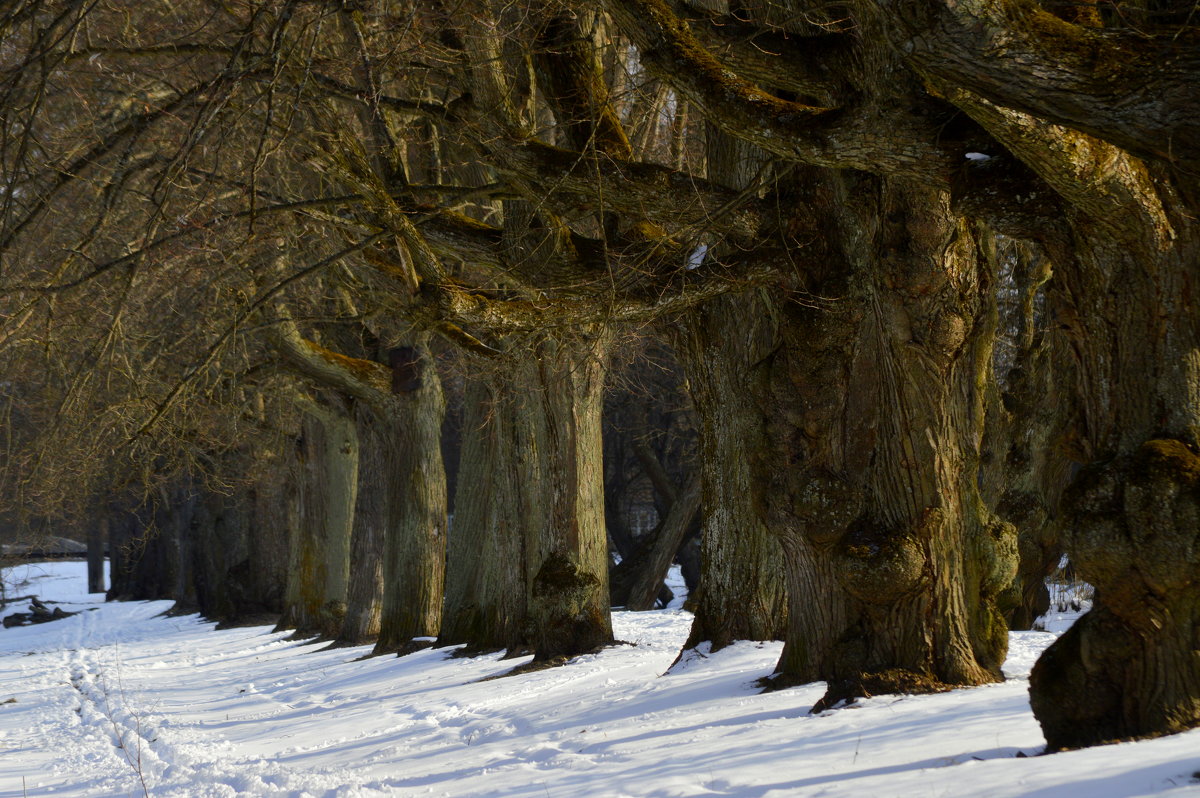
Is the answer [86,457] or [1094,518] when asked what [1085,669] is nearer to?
[1094,518]

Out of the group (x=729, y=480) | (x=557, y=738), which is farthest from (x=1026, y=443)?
(x=557, y=738)

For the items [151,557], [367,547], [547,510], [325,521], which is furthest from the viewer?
[151,557]

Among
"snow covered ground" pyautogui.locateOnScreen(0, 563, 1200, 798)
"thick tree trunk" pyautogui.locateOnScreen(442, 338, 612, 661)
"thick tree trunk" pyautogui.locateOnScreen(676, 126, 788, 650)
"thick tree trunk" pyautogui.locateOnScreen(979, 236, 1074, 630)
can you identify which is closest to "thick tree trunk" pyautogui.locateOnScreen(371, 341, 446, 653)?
"snow covered ground" pyautogui.locateOnScreen(0, 563, 1200, 798)

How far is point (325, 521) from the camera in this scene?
67.9 feet

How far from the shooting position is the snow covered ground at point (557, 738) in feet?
16.7

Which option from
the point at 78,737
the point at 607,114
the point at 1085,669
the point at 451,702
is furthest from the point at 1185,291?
the point at 78,737

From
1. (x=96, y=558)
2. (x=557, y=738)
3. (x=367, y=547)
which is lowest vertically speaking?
(x=557, y=738)

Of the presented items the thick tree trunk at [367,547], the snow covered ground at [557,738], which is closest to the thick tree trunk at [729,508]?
the snow covered ground at [557,738]

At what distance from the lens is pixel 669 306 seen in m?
7.89

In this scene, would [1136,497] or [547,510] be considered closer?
[1136,497]

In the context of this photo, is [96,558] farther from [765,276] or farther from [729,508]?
[765,276]

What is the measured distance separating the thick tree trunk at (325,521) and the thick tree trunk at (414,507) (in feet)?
13.6

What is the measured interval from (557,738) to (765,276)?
3.23 m

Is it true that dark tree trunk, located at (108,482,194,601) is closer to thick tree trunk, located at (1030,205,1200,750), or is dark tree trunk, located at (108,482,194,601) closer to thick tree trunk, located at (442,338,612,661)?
thick tree trunk, located at (442,338,612,661)
